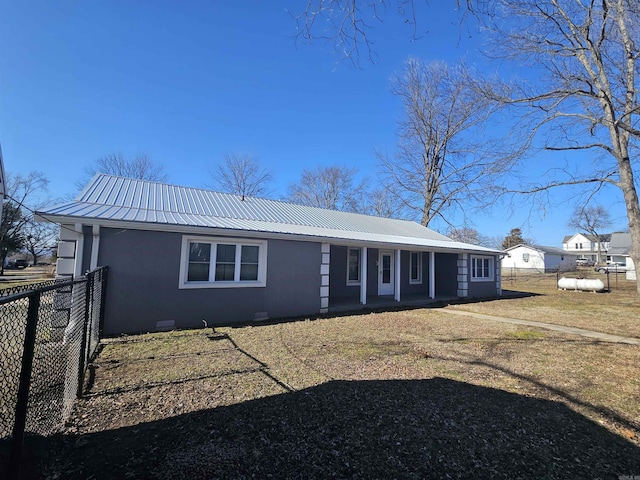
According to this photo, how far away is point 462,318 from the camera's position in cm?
945

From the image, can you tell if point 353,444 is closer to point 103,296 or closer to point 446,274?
point 103,296

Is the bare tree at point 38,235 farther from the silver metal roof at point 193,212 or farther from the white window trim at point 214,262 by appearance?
the white window trim at point 214,262

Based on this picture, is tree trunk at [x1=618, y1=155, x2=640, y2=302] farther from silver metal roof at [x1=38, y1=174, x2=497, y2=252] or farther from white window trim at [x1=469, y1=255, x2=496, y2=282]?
silver metal roof at [x1=38, y1=174, x2=497, y2=252]

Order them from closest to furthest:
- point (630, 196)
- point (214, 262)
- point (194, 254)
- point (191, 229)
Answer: point (191, 229), point (194, 254), point (214, 262), point (630, 196)

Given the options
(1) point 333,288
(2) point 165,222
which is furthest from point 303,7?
(1) point 333,288

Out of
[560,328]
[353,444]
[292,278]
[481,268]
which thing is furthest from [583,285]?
[353,444]

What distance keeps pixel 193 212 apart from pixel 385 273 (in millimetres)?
8699

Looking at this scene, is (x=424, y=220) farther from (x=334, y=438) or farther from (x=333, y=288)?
(x=334, y=438)

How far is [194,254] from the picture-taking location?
7703 millimetres

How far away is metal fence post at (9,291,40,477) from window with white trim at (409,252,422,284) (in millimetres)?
14584

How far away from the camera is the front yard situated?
2500 mm

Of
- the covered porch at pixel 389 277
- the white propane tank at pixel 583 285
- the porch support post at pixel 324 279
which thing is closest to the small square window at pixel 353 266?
the covered porch at pixel 389 277

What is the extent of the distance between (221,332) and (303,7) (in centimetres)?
614

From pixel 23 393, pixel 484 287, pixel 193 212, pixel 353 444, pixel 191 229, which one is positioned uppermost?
pixel 193 212
